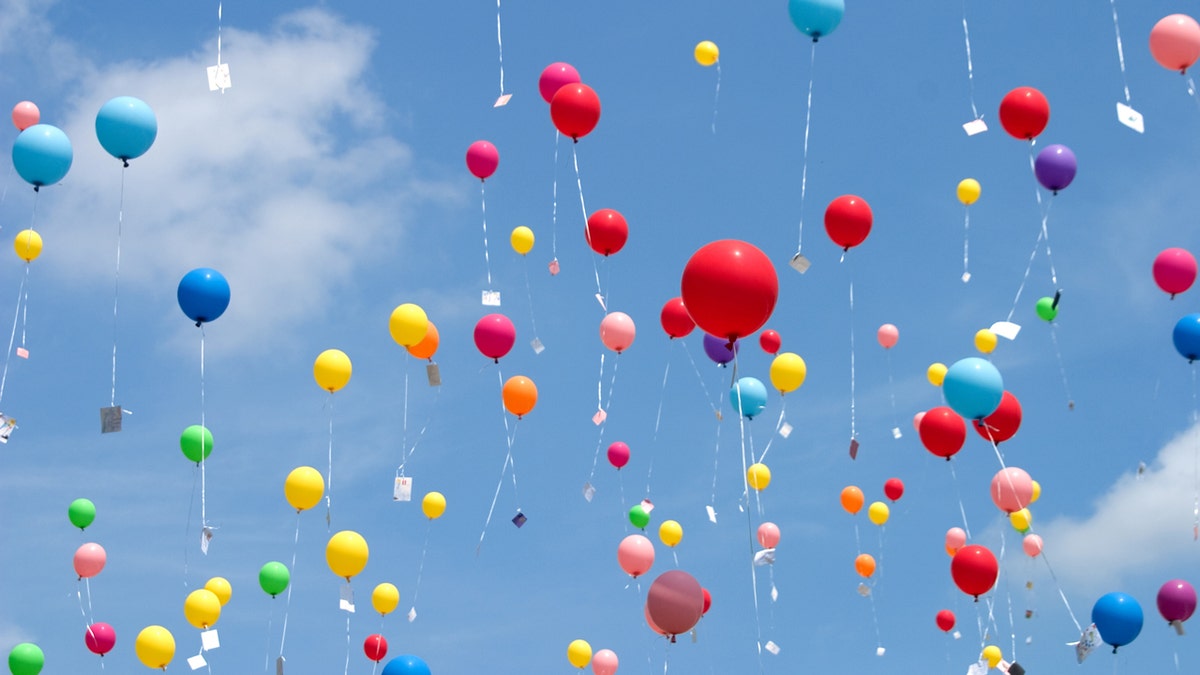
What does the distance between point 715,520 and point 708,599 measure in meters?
0.98

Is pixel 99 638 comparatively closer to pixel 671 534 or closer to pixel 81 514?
pixel 81 514

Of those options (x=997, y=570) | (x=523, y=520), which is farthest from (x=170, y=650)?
(x=997, y=570)

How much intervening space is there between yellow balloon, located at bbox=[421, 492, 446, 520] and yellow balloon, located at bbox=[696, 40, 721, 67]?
18.0 ft

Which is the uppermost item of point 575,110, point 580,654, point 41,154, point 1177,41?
point 1177,41

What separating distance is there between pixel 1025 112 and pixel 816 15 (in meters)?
2.37

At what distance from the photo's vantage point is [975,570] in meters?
13.6

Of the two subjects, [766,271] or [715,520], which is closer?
[766,271]

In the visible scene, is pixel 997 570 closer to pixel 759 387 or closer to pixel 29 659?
pixel 759 387

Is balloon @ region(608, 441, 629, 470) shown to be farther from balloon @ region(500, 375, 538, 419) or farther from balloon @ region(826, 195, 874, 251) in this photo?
balloon @ region(826, 195, 874, 251)

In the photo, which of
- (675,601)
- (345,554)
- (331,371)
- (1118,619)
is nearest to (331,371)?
(331,371)

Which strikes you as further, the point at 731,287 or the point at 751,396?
the point at 751,396

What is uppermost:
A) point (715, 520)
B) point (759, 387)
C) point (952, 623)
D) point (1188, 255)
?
point (1188, 255)

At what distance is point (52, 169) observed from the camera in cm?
1328

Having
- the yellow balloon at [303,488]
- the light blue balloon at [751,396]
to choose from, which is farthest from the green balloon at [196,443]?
the light blue balloon at [751,396]
